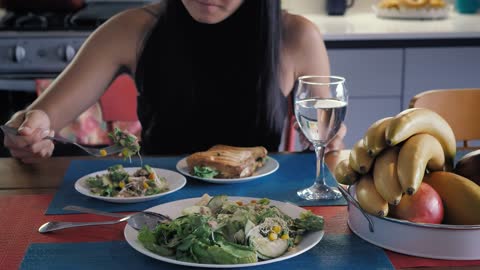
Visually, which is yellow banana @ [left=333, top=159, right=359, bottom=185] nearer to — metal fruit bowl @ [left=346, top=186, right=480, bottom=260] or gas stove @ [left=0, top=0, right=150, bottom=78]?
metal fruit bowl @ [left=346, top=186, right=480, bottom=260]

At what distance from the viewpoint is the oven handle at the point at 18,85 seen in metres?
2.82

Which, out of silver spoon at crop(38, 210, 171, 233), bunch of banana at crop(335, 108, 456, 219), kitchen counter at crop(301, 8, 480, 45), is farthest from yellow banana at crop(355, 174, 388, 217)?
kitchen counter at crop(301, 8, 480, 45)

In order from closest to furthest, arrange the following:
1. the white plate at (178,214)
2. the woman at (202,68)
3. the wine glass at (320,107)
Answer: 1. the white plate at (178,214)
2. the wine glass at (320,107)
3. the woman at (202,68)

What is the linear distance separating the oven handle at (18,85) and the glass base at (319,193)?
1831 millimetres

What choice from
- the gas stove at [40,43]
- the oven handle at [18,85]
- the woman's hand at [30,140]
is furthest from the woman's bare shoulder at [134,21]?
the oven handle at [18,85]

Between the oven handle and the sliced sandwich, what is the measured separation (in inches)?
64.7

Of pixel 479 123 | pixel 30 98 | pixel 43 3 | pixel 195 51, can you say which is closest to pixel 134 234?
pixel 195 51

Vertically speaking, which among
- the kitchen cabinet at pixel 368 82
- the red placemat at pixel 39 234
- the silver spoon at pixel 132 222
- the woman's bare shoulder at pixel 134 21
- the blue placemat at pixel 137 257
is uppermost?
the woman's bare shoulder at pixel 134 21

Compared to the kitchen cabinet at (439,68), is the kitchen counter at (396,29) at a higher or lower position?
higher

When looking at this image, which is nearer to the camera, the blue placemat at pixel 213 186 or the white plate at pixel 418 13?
the blue placemat at pixel 213 186

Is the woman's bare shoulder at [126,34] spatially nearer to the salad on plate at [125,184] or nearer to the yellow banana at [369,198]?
the salad on plate at [125,184]

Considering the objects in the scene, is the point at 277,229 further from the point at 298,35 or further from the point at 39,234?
the point at 298,35

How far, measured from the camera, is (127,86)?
227 centimetres

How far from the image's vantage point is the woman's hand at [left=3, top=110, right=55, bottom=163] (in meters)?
1.43
